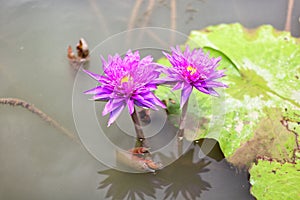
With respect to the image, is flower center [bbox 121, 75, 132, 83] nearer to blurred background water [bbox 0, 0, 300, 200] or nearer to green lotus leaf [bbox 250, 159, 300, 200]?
blurred background water [bbox 0, 0, 300, 200]

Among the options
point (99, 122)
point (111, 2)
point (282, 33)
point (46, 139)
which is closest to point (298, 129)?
point (282, 33)

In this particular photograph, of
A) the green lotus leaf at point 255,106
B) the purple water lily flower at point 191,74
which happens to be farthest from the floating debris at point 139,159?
the purple water lily flower at point 191,74

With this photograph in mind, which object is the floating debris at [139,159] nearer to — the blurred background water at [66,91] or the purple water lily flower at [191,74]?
the blurred background water at [66,91]

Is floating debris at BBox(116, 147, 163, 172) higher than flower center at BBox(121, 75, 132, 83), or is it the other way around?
flower center at BBox(121, 75, 132, 83)

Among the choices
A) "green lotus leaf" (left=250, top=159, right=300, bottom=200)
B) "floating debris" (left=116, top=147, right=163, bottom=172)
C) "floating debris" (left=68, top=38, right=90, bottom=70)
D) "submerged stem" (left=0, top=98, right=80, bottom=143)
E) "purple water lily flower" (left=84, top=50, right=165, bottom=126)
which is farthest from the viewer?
"floating debris" (left=68, top=38, right=90, bottom=70)

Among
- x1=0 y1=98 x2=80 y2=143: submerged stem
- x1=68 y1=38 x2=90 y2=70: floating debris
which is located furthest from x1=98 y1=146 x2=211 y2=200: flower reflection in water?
x1=68 y1=38 x2=90 y2=70: floating debris

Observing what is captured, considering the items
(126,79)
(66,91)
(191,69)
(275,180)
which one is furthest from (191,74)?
(66,91)

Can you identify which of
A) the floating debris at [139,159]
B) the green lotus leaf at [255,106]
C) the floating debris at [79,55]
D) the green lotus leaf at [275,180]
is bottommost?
the green lotus leaf at [275,180]
